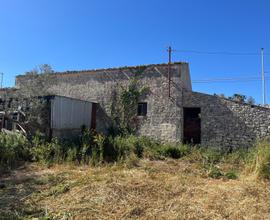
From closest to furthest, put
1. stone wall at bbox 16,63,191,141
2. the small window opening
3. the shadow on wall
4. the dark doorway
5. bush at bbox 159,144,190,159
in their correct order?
1. bush at bbox 159,144,190,159
2. the shadow on wall
3. the dark doorway
4. stone wall at bbox 16,63,191,141
5. the small window opening

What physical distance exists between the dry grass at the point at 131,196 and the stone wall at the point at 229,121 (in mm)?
5642

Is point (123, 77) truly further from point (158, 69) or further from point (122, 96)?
point (158, 69)

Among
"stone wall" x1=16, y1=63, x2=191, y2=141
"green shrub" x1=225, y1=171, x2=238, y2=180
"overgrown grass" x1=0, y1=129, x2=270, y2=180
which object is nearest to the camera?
"green shrub" x1=225, y1=171, x2=238, y2=180

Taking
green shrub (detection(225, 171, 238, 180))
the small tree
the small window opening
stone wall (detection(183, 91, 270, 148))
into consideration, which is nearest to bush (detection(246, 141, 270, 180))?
green shrub (detection(225, 171, 238, 180))

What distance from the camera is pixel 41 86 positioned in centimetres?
1314

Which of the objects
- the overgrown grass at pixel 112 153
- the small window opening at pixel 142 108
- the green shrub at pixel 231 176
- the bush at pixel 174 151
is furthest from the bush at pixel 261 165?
the small window opening at pixel 142 108

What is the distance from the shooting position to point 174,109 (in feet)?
45.2

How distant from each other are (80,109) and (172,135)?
17.4 ft

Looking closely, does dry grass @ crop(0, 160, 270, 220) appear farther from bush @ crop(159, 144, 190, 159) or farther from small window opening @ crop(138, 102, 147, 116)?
small window opening @ crop(138, 102, 147, 116)

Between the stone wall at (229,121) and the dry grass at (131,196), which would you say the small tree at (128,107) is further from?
the dry grass at (131,196)

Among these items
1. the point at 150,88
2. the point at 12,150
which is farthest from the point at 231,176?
the point at 150,88

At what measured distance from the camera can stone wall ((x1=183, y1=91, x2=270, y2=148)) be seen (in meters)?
12.0

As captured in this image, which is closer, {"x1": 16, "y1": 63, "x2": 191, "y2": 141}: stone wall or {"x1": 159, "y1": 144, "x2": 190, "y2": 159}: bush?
{"x1": 159, "y1": 144, "x2": 190, "y2": 159}: bush

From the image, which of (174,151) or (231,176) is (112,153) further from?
(231,176)
